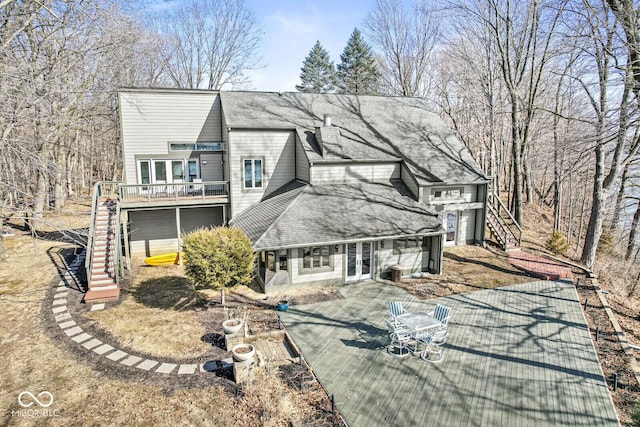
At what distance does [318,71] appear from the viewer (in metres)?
49.8

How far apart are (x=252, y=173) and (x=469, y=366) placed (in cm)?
1272

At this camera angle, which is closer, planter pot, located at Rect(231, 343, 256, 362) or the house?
planter pot, located at Rect(231, 343, 256, 362)

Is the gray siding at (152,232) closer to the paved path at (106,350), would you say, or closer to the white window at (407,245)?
the paved path at (106,350)

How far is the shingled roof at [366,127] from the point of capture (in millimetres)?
18156

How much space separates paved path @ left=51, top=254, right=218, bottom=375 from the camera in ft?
29.7

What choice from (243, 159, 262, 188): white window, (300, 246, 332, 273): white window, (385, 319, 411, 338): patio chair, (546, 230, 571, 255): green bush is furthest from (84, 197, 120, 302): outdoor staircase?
(546, 230, 571, 255): green bush

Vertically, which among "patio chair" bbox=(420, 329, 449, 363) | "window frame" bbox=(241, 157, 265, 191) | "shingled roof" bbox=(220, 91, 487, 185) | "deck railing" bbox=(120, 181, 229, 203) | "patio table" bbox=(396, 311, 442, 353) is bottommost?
"patio chair" bbox=(420, 329, 449, 363)

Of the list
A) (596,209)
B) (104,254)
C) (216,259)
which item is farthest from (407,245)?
(104,254)

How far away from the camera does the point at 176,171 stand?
1858cm

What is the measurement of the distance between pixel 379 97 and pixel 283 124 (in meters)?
7.51

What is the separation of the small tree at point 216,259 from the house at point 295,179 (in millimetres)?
2865

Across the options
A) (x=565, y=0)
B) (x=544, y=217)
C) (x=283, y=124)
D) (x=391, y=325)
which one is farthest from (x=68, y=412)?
(x=544, y=217)

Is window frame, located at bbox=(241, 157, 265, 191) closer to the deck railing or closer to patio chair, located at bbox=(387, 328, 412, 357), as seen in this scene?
the deck railing

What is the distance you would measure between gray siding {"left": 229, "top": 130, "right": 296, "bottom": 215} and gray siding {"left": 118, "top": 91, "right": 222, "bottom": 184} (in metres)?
2.30
